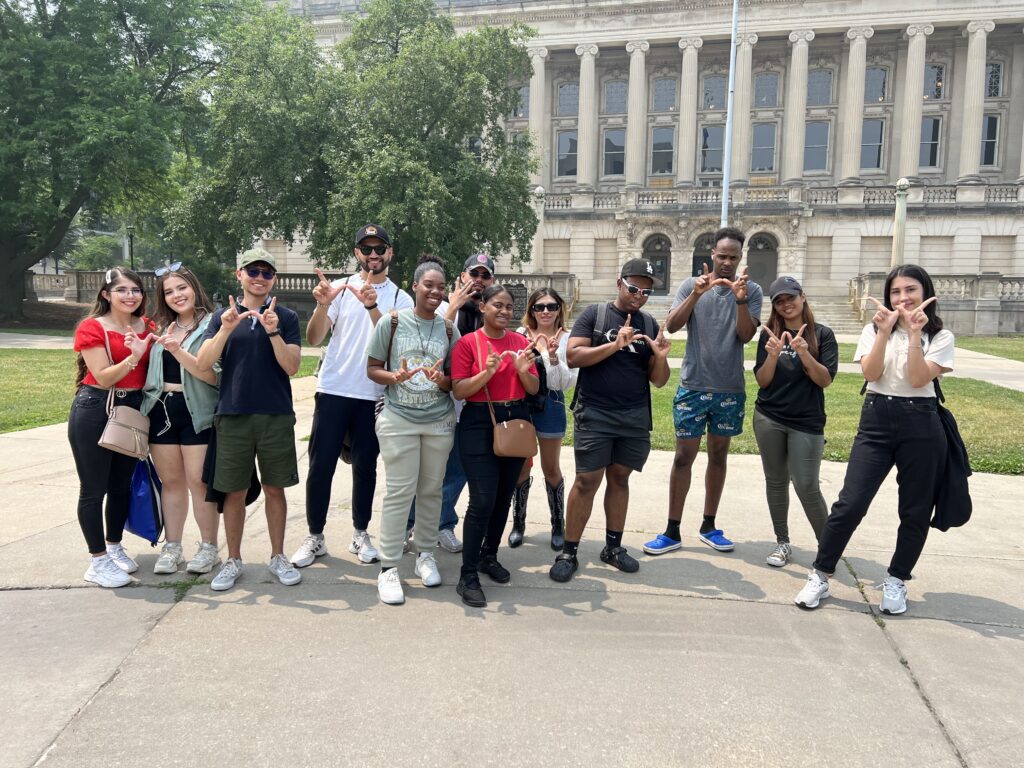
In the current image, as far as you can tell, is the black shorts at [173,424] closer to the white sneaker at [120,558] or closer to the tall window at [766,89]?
the white sneaker at [120,558]

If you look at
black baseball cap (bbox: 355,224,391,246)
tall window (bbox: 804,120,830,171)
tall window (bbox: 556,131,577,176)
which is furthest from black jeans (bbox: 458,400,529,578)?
tall window (bbox: 804,120,830,171)

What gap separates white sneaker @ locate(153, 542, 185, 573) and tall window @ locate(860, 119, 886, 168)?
153 ft

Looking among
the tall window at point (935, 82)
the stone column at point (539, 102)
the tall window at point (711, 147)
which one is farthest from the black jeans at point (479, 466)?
the tall window at point (935, 82)

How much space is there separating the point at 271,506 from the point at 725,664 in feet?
9.46

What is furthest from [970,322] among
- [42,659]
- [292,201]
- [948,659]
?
[42,659]

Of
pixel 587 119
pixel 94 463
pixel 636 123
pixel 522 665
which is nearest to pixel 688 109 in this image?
pixel 636 123

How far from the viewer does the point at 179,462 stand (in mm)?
4629

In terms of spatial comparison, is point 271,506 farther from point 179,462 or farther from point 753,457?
point 753,457

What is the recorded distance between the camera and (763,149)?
144ft

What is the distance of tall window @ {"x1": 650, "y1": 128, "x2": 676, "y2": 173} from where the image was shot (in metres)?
45.1

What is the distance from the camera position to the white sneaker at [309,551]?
4801 mm

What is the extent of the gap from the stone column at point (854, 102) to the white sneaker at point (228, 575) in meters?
42.5

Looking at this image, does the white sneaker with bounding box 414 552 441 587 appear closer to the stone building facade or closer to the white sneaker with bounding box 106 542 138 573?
the white sneaker with bounding box 106 542 138 573

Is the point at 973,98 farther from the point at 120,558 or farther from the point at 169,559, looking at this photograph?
the point at 120,558
